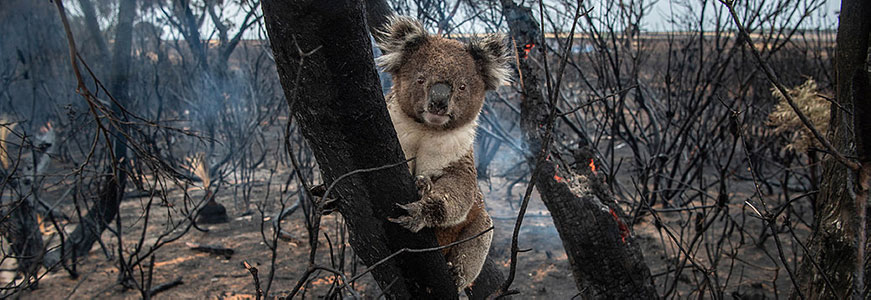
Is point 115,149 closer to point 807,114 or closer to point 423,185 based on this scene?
point 423,185

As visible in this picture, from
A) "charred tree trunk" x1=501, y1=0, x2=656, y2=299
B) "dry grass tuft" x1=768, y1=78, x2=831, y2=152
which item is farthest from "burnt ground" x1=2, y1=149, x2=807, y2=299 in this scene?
"charred tree trunk" x1=501, y1=0, x2=656, y2=299

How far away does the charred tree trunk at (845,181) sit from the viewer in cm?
184

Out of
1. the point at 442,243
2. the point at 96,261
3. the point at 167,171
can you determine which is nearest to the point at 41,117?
the point at 96,261

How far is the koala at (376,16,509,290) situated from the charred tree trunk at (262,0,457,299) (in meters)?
0.28

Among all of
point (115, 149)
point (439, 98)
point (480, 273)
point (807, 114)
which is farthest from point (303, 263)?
point (807, 114)

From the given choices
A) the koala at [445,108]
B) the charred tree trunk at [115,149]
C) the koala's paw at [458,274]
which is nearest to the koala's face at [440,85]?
the koala at [445,108]

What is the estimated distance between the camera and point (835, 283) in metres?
2.37

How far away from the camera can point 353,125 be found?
1413mm

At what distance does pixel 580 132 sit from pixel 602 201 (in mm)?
2122

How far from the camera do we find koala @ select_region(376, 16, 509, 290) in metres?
2.03

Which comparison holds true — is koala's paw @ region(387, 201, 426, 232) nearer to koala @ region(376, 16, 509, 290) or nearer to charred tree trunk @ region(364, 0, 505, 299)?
koala @ region(376, 16, 509, 290)

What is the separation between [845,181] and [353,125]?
7.68 ft

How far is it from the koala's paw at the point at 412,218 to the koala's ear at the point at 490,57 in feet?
2.63

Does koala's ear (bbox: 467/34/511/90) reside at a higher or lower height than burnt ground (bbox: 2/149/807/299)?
higher
